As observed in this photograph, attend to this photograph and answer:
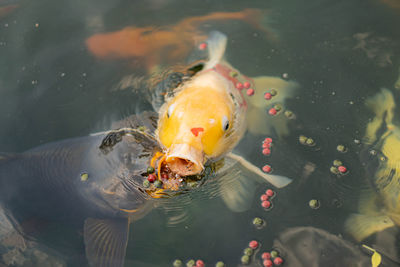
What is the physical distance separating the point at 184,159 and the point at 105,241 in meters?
0.97

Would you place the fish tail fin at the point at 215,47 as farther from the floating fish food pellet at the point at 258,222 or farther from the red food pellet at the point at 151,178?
the floating fish food pellet at the point at 258,222

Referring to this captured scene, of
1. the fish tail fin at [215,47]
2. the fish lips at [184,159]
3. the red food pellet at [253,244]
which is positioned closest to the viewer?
the fish lips at [184,159]

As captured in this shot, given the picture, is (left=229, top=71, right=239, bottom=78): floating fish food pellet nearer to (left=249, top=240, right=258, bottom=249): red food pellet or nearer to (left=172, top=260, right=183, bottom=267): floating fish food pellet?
(left=249, top=240, right=258, bottom=249): red food pellet

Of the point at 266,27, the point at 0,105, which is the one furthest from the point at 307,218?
the point at 0,105

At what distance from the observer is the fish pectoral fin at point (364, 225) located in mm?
3359

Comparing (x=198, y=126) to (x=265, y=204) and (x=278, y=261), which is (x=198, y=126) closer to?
(x=265, y=204)

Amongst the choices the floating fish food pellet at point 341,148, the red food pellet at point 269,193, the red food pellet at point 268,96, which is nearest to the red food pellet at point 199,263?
the red food pellet at point 269,193

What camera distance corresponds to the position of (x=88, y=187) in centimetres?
348

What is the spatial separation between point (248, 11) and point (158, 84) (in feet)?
5.31

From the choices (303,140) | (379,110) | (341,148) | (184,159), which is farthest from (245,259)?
(379,110)

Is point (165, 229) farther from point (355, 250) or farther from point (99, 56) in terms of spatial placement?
point (99, 56)

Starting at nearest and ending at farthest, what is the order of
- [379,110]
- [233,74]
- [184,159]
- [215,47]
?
1. [184,159]
2. [379,110]
3. [233,74]
4. [215,47]

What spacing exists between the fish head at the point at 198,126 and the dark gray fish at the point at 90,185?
0.35 m

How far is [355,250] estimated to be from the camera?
329 cm
